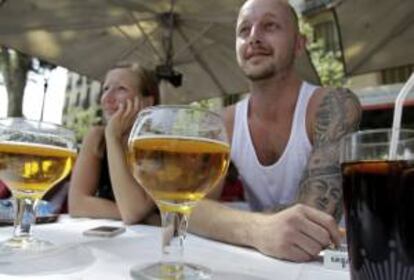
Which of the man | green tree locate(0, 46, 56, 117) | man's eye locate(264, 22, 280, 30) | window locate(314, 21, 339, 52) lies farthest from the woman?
window locate(314, 21, 339, 52)

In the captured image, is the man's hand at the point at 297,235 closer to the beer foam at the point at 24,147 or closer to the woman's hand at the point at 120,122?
the beer foam at the point at 24,147

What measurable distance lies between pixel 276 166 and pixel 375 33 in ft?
6.98

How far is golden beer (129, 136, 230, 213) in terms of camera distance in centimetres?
63

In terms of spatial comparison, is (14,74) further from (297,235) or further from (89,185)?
(297,235)

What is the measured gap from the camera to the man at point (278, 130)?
1.31 meters

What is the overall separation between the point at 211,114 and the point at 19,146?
360mm

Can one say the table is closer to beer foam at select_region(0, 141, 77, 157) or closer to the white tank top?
beer foam at select_region(0, 141, 77, 157)

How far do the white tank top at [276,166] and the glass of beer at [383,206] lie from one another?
1.07m

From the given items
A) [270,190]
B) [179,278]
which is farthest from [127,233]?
[270,190]

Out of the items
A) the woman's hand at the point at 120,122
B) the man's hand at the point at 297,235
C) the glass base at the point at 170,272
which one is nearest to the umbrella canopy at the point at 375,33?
the woman's hand at the point at 120,122

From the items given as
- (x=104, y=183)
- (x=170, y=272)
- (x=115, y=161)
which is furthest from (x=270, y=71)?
(x=170, y=272)

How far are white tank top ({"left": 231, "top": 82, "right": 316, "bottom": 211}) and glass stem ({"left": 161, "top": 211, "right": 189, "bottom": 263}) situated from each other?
39.9 inches

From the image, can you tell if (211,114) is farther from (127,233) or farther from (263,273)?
(127,233)

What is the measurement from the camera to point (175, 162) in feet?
2.07
